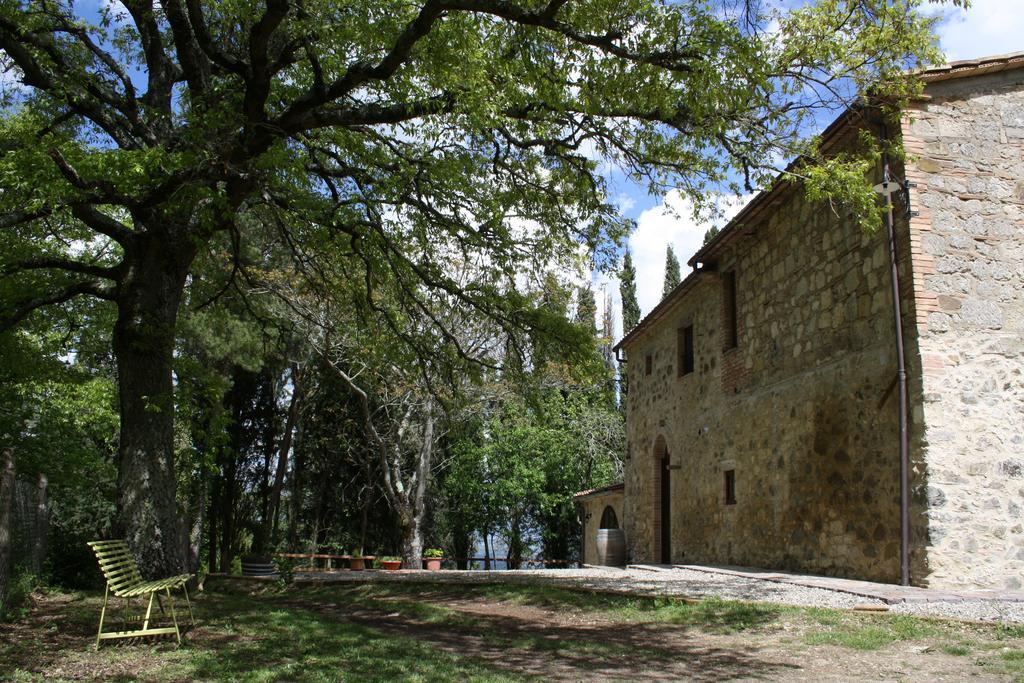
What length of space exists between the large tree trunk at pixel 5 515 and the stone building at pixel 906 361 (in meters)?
9.23

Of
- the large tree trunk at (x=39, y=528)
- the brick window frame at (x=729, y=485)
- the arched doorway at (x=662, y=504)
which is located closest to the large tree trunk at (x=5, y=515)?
the large tree trunk at (x=39, y=528)

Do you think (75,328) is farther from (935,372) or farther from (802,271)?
(935,372)

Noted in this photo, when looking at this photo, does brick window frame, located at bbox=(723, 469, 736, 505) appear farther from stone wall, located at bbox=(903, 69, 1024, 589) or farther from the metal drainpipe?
stone wall, located at bbox=(903, 69, 1024, 589)

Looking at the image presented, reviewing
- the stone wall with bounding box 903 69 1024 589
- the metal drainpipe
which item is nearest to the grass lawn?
the metal drainpipe

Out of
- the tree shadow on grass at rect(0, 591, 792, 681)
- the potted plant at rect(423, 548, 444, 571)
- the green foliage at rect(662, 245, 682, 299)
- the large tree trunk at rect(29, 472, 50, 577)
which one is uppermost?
the green foliage at rect(662, 245, 682, 299)

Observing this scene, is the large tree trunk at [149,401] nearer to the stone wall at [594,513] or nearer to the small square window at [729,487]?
the small square window at [729,487]

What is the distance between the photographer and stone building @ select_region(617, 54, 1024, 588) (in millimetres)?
8836

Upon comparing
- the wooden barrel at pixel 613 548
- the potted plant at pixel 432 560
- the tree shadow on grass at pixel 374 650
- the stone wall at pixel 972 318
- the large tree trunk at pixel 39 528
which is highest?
the stone wall at pixel 972 318

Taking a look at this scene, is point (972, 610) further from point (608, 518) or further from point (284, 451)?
point (284, 451)

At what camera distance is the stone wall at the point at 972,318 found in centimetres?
872

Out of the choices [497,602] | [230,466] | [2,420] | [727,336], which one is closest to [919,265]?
[727,336]

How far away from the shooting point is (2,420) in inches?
496

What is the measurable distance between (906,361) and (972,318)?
886mm

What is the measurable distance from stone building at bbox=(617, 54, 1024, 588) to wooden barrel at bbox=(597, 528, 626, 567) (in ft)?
Result: 18.4
